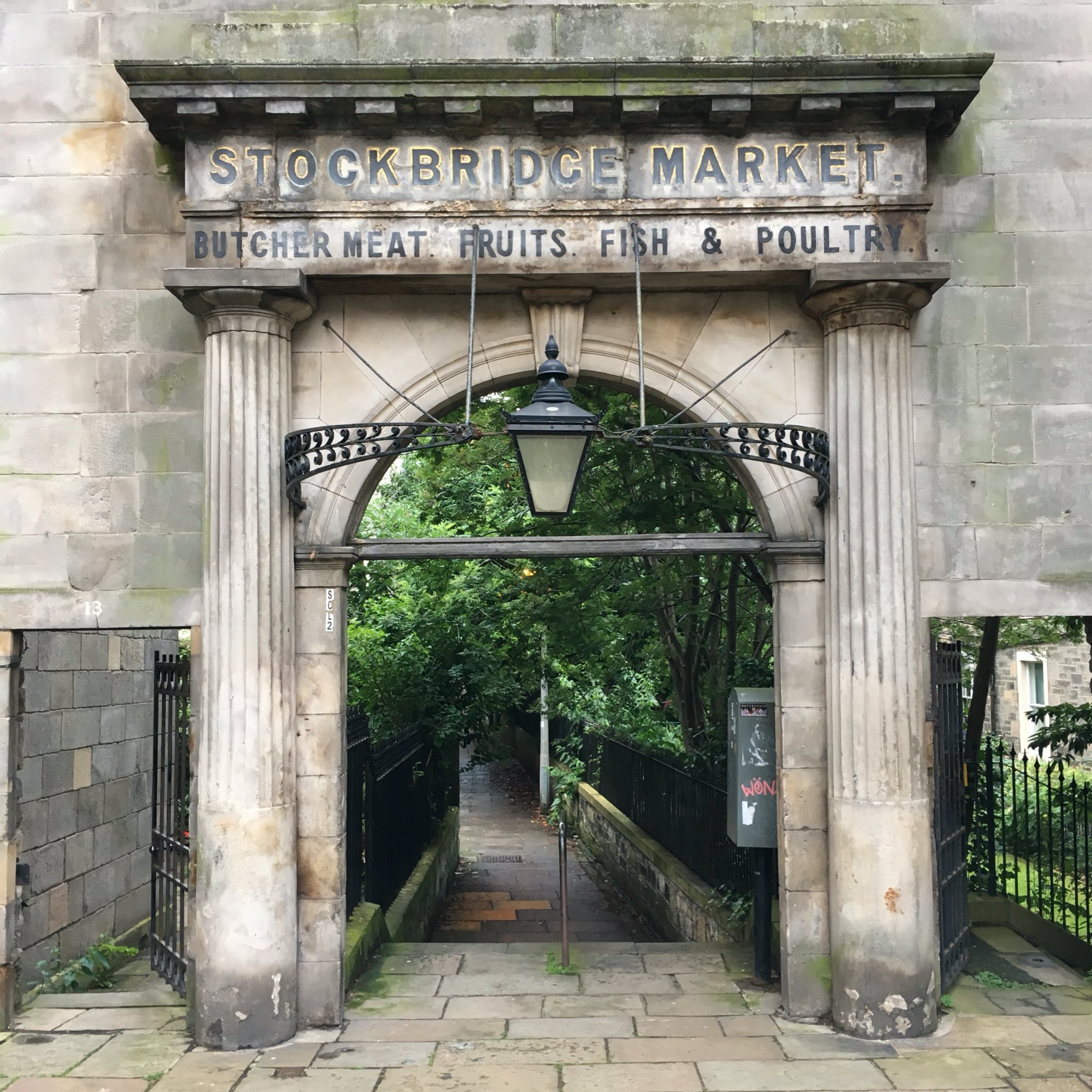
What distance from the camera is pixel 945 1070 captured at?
5.50 metres

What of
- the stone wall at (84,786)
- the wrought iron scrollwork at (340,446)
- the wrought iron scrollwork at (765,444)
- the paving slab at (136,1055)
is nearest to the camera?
the paving slab at (136,1055)

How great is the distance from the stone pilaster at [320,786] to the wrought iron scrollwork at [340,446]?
1.80ft

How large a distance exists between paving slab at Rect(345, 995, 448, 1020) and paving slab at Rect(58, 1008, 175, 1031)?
1110 millimetres

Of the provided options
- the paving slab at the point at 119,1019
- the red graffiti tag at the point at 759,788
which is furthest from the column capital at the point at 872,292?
the paving slab at the point at 119,1019

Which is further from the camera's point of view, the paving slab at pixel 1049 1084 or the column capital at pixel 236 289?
the column capital at pixel 236 289

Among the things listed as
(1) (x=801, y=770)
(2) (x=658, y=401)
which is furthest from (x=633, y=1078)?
(2) (x=658, y=401)

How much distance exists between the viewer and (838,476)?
629 centimetres

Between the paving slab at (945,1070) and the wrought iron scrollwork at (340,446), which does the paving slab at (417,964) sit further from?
the wrought iron scrollwork at (340,446)

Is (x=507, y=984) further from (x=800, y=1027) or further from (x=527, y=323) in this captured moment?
(x=527, y=323)

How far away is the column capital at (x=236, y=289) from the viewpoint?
6062mm

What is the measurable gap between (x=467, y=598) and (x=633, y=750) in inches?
105

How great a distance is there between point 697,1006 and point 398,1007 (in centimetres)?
183

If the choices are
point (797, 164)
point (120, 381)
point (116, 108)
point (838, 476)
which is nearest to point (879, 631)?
point (838, 476)

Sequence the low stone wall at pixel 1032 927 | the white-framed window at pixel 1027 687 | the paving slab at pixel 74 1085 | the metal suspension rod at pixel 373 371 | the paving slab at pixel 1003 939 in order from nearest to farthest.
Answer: the paving slab at pixel 74 1085
the metal suspension rod at pixel 373 371
the low stone wall at pixel 1032 927
the paving slab at pixel 1003 939
the white-framed window at pixel 1027 687
